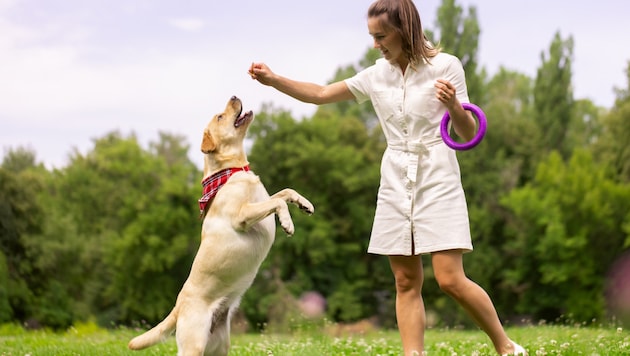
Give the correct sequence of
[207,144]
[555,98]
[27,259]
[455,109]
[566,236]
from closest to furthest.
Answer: [455,109]
[207,144]
[27,259]
[566,236]
[555,98]

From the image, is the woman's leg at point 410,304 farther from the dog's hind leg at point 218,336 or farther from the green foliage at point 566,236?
the green foliage at point 566,236

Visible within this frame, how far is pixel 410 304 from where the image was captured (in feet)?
16.6

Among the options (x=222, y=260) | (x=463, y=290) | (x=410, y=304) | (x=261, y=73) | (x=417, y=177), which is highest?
(x=261, y=73)

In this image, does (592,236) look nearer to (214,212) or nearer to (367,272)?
(367,272)

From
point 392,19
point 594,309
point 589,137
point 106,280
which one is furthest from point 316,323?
point 589,137

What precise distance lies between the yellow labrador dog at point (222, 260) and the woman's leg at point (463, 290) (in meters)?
0.93

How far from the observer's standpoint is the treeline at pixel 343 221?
32.8 metres

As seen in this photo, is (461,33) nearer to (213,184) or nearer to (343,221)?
(343,221)

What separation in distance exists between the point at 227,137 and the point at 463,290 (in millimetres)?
2037

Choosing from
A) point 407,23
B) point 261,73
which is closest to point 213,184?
point 261,73

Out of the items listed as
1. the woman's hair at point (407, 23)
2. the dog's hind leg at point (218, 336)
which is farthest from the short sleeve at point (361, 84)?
the dog's hind leg at point (218, 336)

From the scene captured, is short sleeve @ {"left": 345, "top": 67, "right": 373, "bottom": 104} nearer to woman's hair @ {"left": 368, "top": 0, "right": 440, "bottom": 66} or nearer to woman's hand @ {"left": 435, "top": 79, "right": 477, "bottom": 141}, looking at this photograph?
woman's hair @ {"left": 368, "top": 0, "right": 440, "bottom": 66}

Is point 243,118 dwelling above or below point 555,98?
below

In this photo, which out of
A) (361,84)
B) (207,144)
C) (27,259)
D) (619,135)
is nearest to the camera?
(361,84)
